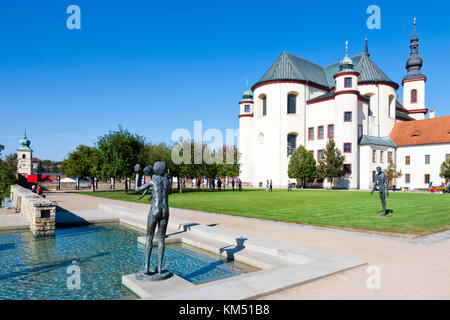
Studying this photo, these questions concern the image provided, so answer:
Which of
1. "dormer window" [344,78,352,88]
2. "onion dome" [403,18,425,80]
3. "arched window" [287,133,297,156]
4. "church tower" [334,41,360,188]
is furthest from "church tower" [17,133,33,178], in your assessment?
"onion dome" [403,18,425,80]

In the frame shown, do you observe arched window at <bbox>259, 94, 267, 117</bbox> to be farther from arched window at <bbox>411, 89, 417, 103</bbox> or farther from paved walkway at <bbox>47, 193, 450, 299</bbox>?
paved walkway at <bbox>47, 193, 450, 299</bbox>

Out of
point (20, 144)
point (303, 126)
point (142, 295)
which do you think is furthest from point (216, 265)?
point (20, 144)

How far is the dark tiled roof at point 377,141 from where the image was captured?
52.8m

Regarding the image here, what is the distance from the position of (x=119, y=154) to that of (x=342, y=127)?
126 feet

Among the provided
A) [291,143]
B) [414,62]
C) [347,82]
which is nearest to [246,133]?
[291,143]

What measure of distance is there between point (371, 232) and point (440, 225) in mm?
3847

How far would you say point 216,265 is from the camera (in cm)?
715

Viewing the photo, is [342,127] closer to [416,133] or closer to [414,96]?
[416,133]

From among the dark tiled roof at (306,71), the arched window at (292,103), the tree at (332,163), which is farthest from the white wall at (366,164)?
the dark tiled roof at (306,71)

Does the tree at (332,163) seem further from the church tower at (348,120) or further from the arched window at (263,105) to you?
the arched window at (263,105)

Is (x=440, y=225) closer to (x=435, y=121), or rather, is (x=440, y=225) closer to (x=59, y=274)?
(x=59, y=274)

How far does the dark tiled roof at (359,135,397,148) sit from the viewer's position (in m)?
52.8

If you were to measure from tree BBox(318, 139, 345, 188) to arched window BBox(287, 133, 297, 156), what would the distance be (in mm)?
8215

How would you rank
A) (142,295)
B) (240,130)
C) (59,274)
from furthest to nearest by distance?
(240,130) → (59,274) → (142,295)
